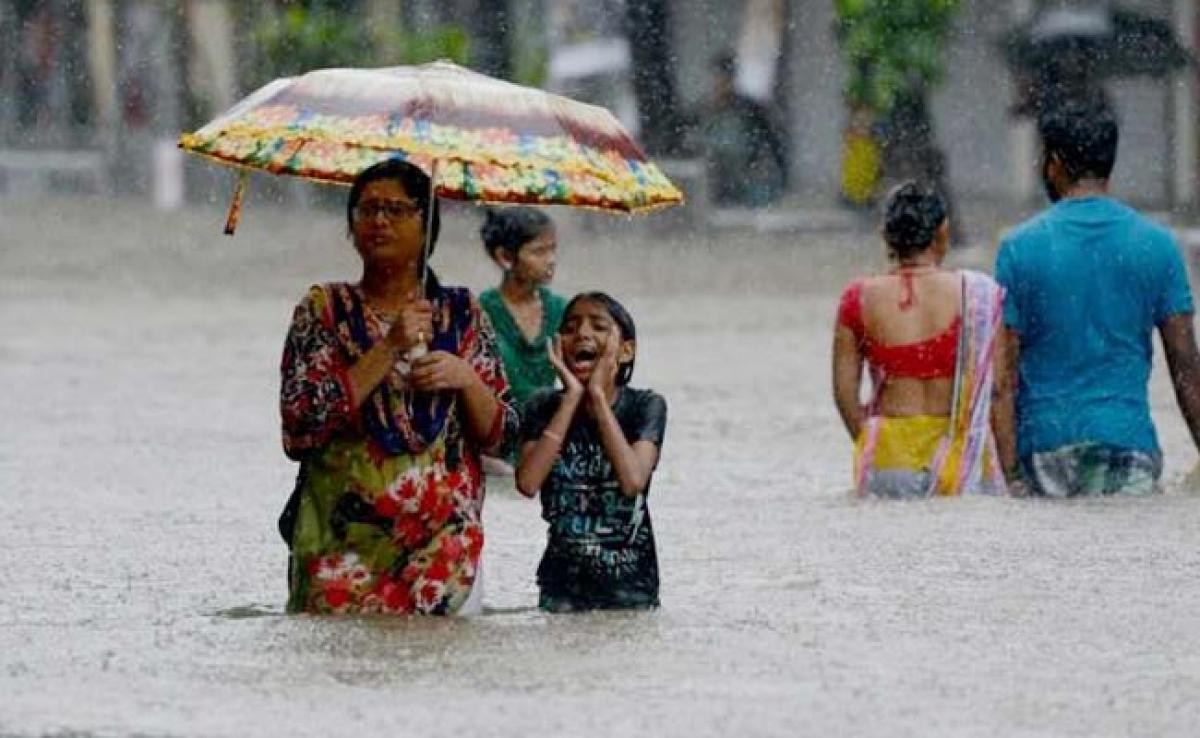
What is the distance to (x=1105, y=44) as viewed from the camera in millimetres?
29141

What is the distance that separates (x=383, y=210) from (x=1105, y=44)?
70.5 ft

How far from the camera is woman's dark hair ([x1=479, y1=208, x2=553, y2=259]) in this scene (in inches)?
488

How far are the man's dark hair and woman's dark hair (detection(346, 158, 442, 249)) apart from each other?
3.33 meters

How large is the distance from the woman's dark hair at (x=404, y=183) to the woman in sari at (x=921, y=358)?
3.23m

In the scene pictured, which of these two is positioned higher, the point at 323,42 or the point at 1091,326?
the point at 323,42

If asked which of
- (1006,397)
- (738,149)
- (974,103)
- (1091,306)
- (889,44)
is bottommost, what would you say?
(1006,397)

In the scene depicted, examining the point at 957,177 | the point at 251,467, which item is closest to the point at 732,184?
the point at 957,177

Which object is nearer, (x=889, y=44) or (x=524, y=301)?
(x=524, y=301)

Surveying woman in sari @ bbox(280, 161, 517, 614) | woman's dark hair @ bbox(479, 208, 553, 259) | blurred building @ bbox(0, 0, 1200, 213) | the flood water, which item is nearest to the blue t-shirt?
the flood water

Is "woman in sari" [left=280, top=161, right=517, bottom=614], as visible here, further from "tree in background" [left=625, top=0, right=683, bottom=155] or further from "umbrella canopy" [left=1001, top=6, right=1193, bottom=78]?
"tree in background" [left=625, top=0, right=683, bottom=155]

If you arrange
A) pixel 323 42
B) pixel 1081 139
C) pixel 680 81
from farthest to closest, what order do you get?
pixel 680 81, pixel 323 42, pixel 1081 139

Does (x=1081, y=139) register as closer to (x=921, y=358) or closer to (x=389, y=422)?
(x=921, y=358)

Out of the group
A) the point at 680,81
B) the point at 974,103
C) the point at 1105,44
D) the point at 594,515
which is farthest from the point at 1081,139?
the point at 680,81

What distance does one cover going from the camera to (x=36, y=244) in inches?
1224
